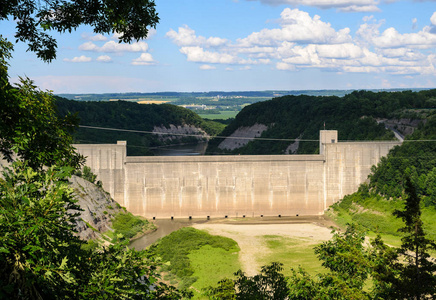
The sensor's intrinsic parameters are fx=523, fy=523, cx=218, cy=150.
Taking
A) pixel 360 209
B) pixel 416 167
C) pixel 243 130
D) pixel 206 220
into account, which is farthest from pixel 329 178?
pixel 243 130

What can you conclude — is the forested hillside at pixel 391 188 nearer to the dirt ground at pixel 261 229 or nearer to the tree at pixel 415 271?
the dirt ground at pixel 261 229

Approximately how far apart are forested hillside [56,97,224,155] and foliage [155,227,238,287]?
183ft

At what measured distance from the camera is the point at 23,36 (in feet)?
33.0

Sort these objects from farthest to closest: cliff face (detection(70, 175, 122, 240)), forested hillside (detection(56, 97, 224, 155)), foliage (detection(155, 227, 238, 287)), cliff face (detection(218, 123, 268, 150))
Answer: forested hillside (detection(56, 97, 224, 155)) → cliff face (detection(218, 123, 268, 150)) → cliff face (detection(70, 175, 122, 240)) → foliage (detection(155, 227, 238, 287))

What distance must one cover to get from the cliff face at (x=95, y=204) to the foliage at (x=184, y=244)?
7.05 m

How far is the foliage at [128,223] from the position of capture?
170ft

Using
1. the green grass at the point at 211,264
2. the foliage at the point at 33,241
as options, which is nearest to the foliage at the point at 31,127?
the foliage at the point at 33,241

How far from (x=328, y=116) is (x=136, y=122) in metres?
73.4

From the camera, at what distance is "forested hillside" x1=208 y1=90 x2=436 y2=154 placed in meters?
82.4

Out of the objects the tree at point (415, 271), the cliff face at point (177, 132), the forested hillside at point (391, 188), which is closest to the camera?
the tree at point (415, 271)

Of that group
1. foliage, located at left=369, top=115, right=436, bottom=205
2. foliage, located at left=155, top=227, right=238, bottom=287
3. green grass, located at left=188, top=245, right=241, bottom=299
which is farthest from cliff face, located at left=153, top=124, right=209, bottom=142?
green grass, located at left=188, top=245, right=241, bottom=299

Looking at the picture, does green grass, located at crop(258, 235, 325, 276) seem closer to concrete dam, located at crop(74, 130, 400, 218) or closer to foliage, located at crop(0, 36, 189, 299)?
concrete dam, located at crop(74, 130, 400, 218)

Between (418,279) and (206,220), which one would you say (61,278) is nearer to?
(418,279)

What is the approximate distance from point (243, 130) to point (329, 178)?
60.6 m
